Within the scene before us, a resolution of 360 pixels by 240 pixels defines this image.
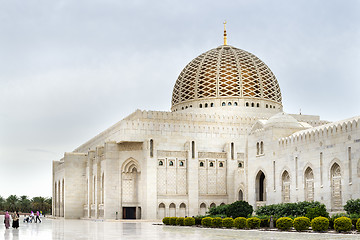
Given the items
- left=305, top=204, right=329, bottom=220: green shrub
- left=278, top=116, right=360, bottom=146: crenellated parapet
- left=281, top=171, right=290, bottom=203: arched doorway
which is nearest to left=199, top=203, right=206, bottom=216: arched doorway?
left=281, top=171, right=290, bottom=203: arched doorway

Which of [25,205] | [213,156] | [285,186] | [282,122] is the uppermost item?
[282,122]

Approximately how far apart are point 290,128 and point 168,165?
9.21 m

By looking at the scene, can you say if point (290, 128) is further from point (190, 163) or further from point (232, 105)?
point (232, 105)

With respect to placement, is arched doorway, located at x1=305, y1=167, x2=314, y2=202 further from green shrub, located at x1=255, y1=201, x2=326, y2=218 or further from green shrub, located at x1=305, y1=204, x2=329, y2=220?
green shrub, located at x1=305, y1=204, x2=329, y2=220

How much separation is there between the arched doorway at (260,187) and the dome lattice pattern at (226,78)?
11.0 metres

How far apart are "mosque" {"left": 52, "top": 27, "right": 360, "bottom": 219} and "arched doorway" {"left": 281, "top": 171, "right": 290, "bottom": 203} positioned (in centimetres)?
6

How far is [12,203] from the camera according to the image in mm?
72688

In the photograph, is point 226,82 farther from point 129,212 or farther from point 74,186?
point 74,186

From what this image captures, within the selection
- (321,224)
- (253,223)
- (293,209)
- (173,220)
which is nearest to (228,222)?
(253,223)

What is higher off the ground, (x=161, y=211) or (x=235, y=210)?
(x=235, y=210)

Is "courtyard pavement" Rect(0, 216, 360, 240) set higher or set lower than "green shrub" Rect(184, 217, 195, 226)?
higher

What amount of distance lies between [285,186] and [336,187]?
4.61 m

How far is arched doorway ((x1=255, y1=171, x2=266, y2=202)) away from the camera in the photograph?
116 feet

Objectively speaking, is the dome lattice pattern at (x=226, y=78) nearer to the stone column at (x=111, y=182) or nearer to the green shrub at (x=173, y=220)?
the stone column at (x=111, y=182)
